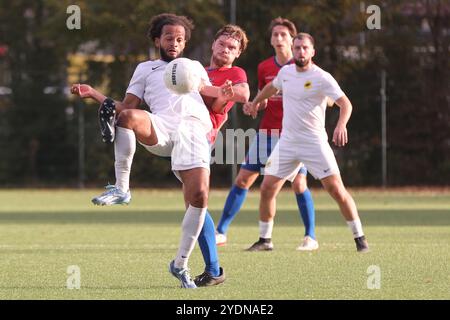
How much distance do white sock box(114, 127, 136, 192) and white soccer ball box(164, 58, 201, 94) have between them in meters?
0.47

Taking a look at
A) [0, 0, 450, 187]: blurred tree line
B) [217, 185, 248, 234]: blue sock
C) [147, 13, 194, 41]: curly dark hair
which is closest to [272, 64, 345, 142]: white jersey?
[217, 185, 248, 234]: blue sock

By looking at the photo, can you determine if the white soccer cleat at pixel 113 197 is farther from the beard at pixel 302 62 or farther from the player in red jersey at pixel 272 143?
the player in red jersey at pixel 272 143

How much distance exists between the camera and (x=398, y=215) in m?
→ 19.3

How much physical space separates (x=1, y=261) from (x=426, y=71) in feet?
63.6

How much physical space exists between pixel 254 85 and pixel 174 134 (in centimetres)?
1959

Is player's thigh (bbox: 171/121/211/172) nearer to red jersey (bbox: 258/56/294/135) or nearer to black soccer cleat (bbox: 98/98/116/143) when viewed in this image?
black soccer cleat (bbox: 98/98/116/143)

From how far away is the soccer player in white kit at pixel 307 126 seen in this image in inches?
490

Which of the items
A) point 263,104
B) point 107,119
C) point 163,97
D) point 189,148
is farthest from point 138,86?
point 263,104

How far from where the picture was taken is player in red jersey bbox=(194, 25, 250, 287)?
953 centimetres

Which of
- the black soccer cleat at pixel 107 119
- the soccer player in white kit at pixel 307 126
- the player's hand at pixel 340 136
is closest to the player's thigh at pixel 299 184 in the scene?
the soccer player in white kit at pixel 307 126

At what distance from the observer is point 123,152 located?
9.15 m

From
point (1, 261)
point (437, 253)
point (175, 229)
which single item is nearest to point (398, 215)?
point (175, 229)

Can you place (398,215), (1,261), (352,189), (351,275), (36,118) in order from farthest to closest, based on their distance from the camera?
(36,118) < (352,189) < (398,215) < (1,261) < (351,275)
